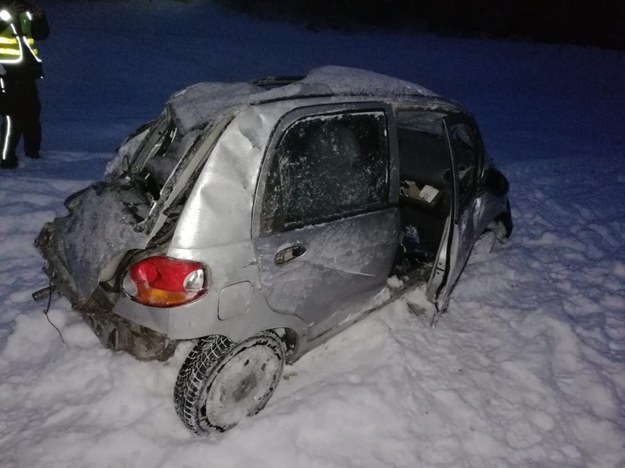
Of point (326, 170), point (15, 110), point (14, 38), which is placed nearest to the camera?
point (326, 170)

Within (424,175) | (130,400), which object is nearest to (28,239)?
(130,400)

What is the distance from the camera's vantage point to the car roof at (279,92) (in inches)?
100

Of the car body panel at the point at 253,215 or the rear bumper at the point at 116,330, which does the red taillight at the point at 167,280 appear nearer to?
the car body panel at the point at 253,215

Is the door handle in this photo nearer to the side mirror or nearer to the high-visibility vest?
the side mirror

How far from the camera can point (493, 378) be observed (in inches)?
134

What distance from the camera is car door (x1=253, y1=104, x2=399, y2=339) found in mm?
2402

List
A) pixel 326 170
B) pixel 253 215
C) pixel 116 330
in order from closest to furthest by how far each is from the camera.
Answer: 1. pixel 253 215
2. pixel 116 330
3. pixel 326 170

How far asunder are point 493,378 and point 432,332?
0.59 m

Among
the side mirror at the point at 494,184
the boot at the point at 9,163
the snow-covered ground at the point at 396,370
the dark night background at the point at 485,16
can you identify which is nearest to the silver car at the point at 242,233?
the snow-covered ground at the point at 396,370

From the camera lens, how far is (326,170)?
8.59ft

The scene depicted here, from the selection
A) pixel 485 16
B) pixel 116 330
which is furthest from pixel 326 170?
pixel 485 16

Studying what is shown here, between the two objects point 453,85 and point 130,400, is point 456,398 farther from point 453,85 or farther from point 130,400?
point 453,85

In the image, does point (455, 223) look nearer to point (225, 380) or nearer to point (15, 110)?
point (225, 380)

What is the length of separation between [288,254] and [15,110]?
4763 mm
